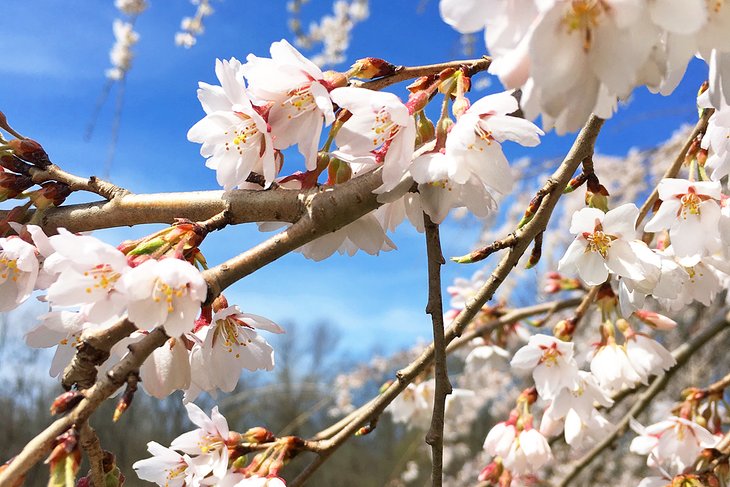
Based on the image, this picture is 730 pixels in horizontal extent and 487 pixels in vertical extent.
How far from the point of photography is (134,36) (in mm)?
5238

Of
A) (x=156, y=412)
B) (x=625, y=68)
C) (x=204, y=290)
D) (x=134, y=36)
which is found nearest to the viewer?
(x=625, y=68)

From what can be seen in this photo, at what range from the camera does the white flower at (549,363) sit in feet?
4.69

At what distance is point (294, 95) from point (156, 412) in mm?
16463

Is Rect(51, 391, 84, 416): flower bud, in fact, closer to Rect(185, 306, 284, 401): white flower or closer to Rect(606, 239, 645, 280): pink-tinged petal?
Rect(185, 306, 284, 401): white flower

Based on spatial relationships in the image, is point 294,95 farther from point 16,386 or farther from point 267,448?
point 16,386

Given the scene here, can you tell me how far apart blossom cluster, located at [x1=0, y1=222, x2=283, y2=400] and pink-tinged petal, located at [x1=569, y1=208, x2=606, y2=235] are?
21.8 inches

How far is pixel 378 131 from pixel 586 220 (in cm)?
45

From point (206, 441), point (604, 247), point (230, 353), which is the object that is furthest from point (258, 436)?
point (604, 247)

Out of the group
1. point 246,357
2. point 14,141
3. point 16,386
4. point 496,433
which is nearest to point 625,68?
point 246,357

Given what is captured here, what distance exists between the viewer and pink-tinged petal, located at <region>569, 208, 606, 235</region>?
3.61 ft

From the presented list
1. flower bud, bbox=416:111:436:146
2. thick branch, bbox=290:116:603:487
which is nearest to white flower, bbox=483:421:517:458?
thick branch, bbox=290:116:603:487

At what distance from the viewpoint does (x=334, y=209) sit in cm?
86

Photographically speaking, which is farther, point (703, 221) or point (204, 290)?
point (703, 221)

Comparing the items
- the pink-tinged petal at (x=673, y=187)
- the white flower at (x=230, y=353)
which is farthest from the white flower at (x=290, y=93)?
the pink-tinged petal at (x=673, y=187)
